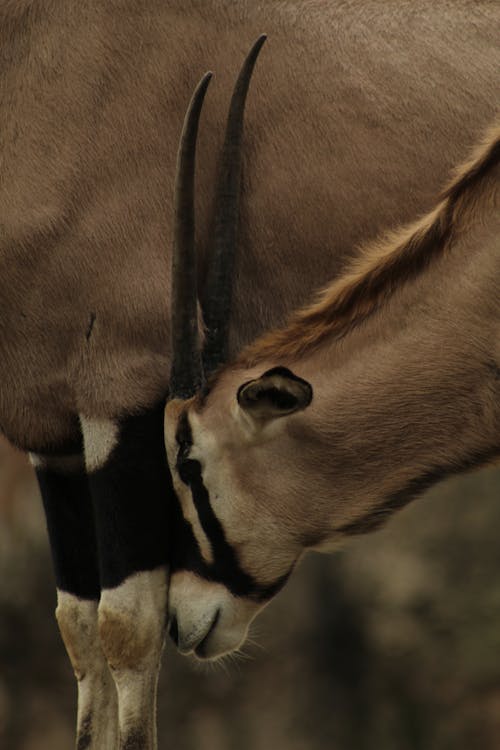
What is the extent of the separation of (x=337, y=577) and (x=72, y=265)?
8.22 feet

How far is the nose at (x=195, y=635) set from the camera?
3854 mm

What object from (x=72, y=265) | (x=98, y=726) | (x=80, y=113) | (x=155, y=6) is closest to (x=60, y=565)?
(x=98, y=726)

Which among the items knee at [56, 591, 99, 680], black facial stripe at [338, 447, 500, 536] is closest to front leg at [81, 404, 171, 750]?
knee at [56, 591, 99, 680]

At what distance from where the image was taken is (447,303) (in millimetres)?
3518

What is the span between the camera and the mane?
139 inches

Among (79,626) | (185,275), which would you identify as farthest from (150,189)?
(79,626)

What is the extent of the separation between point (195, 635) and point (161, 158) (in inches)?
50.6

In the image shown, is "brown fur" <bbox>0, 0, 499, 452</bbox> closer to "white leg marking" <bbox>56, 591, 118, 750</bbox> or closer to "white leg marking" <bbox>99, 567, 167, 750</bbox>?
"white leg marking" <bbox>99, 567, 167, 750</bbox>

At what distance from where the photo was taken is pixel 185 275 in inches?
147

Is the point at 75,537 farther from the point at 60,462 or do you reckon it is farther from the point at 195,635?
the point at 195,635

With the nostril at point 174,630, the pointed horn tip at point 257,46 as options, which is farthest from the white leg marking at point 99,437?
the pointed horn tip at point 257,46

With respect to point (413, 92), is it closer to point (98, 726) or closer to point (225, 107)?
point (225, 107)

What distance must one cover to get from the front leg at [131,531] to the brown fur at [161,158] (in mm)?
88

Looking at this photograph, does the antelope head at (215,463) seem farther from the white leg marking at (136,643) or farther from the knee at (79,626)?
the knee at (79,626)
